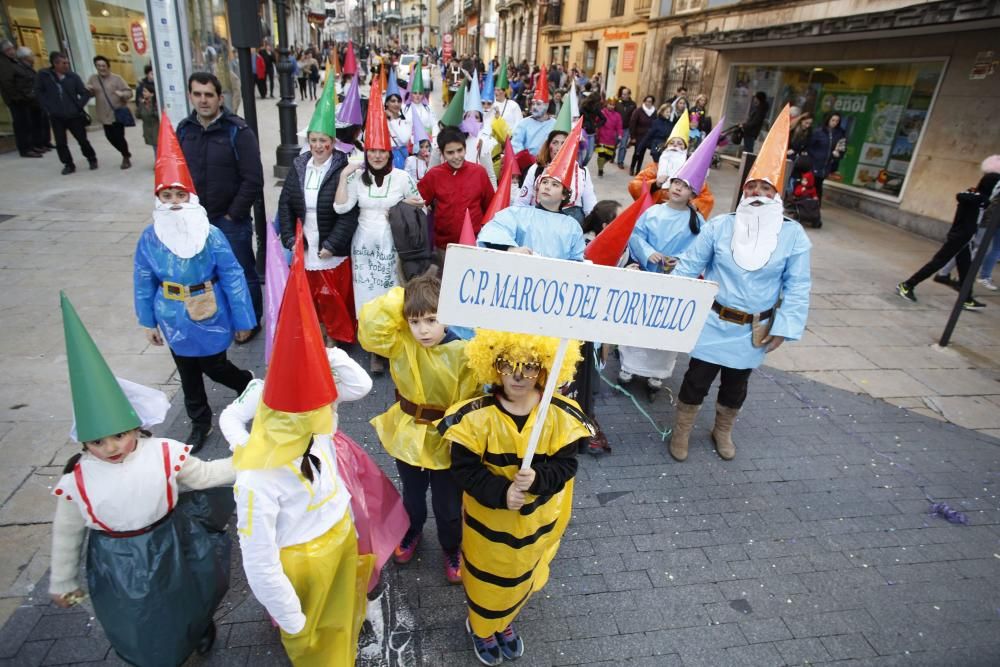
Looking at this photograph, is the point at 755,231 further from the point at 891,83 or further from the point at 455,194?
the point at 891,83

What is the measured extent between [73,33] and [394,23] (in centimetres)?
10337

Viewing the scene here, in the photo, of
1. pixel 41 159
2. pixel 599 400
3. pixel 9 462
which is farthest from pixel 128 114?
pixel 599 400

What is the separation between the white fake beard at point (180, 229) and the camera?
304 centimetres

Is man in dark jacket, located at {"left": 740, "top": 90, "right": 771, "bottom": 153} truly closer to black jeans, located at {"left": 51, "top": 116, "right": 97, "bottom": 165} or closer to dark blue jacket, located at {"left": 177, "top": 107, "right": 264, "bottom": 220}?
dark blue jacket, located at {"left": 177, "top": 107, "right": 264, "bottom": 220}

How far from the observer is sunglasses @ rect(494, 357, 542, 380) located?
2018mm

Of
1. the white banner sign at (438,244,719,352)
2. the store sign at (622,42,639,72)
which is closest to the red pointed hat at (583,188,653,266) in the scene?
the white banner sign at (438,244,719,352)

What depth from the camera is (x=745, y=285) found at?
11.4ft

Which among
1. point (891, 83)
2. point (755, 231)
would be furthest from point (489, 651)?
point (891, 83)

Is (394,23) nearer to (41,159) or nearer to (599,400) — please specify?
(41,159)

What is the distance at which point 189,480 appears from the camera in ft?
6.84

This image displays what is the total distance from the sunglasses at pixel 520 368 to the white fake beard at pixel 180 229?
2007 millimetres

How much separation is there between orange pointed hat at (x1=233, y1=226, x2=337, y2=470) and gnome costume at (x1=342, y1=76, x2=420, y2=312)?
2810 mm

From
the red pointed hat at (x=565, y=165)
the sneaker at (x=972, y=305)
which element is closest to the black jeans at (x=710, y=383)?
the red pointed hat at (x=565, y=165)

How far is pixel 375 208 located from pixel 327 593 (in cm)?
315
